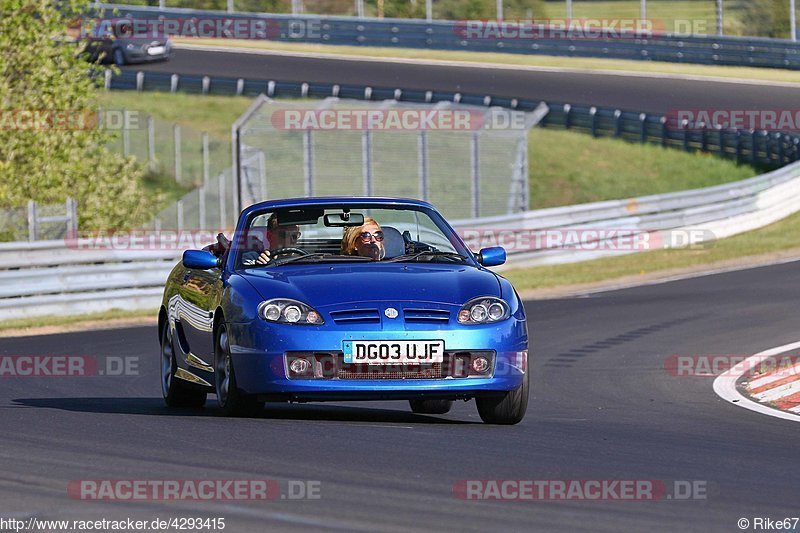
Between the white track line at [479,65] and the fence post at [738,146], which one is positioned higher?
the white track line at [479,65]

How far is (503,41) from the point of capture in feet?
179

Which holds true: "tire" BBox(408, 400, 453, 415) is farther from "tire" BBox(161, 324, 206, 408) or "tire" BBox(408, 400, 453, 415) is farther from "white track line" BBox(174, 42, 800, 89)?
"white track line" BBox(174, 42, 800, 89)

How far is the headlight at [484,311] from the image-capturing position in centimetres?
940

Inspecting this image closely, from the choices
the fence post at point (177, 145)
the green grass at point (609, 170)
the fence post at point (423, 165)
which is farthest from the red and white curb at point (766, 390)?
the green grass at point (609, 170)

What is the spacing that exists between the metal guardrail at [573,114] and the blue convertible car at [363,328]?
28420 millimetres

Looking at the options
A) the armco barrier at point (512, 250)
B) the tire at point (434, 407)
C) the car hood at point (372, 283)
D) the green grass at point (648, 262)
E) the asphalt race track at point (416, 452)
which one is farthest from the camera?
the green grass at point (648, 262)

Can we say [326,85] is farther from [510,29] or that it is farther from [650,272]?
[650,272]

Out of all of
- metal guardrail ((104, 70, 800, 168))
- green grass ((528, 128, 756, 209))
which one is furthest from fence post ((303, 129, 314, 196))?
metal guardrail ((104, 70, 800, 168))

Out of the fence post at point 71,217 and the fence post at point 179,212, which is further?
the fence post at point 179,212

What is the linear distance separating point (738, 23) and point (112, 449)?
6767 cm

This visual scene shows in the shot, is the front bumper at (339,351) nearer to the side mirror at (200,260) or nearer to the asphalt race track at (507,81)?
the side mirror at (200,260)

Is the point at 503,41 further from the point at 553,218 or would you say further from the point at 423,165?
the point at 553,218

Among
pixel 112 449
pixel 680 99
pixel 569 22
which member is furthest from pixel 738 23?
pixel 112 449

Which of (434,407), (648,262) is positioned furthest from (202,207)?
(434,407)
